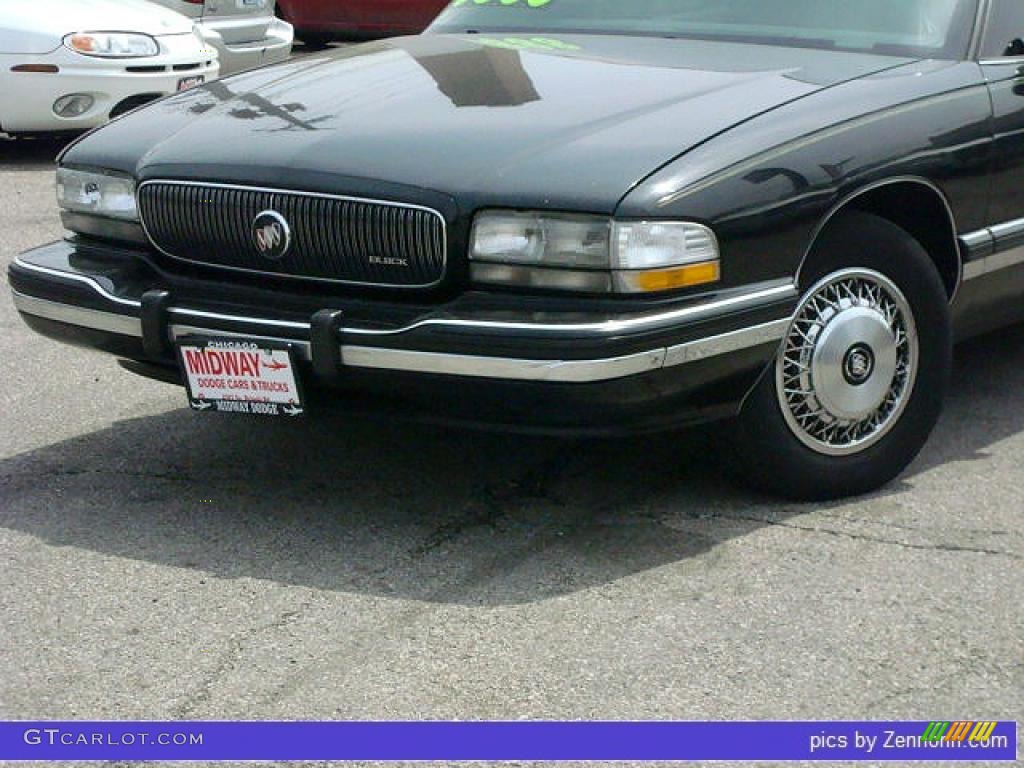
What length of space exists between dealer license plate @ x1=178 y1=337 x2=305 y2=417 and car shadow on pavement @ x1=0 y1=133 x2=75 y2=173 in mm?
6144

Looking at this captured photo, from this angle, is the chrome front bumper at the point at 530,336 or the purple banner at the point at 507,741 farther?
the chrome front bumper at the point at 530,336

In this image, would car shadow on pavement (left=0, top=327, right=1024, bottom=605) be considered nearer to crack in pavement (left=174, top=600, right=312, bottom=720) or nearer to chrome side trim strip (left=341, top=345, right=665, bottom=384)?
crack in pavement (left=174, top=600, right=312, bottom=720)

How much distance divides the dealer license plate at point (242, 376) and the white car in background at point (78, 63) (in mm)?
6104

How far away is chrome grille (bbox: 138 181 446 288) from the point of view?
423 centimetres

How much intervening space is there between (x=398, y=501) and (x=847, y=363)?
45.5 inches

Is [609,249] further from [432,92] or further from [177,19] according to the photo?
[177,19]

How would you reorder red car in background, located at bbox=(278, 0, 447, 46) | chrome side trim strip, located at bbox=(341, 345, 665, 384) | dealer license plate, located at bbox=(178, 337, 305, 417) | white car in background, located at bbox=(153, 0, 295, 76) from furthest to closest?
red car in background, located at bbox=(278, 0, 447, 46)
white car in background, located at bbox=(153, 0, 295, 76)
dealer license plate, located at bbox=(178, 337, 305, 417)
chrome side trim strip, located at bbox=(341, 345, 665, 384)

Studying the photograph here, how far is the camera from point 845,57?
4996 millimetres

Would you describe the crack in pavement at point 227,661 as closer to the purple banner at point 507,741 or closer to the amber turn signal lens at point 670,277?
the purple banner at point 507,741

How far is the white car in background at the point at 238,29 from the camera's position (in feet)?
40.0

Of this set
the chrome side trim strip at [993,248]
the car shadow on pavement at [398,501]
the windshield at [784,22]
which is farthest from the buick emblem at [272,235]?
the chrome side trim strip at [993,248]

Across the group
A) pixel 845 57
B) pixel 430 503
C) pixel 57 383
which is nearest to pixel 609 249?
pixel 430 503

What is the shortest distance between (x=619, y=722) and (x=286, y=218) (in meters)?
1.56

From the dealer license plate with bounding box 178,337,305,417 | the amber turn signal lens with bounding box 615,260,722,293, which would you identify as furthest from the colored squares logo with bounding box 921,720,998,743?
the dealer license plate with bounding box 178,337,305,417
